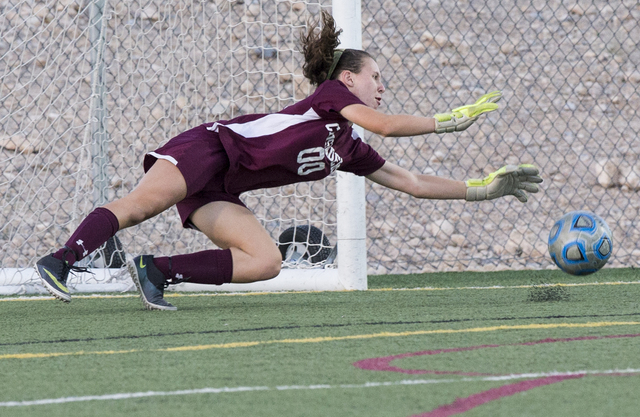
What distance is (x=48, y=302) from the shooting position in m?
4.96

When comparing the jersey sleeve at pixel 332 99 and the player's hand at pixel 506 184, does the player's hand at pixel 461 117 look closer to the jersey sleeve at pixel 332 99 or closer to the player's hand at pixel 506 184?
the jersey sleeve at pixel 332 99

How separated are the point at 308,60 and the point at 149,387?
87.5 inches

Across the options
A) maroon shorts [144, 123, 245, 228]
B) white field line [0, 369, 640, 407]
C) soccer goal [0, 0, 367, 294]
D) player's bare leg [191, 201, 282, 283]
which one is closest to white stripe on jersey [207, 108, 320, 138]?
maroon shorts [144, 123, 245, 228]

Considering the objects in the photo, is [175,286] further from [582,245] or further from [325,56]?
[582,245]

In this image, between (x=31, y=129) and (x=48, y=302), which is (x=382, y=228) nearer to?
(x=31, y=129)

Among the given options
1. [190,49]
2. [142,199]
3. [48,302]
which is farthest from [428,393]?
[190,49]

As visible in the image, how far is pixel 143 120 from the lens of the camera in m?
9.21

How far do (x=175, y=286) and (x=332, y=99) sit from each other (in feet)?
6.47

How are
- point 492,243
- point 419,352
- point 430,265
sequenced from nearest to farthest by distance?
point 419,352
point 430,265
point 492,243

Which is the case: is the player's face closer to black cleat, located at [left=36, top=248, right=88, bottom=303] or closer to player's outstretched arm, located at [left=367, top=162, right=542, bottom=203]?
player's outstretched arm, located at [left=367, top=162, right=542, bottom=203]

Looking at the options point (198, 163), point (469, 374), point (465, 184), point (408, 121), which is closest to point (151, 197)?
point (198, 163)

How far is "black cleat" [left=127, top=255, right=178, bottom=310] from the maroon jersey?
485 mm

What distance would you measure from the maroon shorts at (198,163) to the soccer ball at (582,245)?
4.84 ft

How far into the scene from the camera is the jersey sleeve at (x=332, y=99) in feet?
13.0
